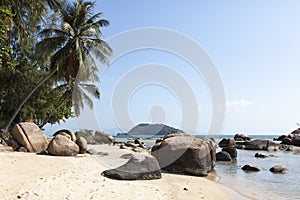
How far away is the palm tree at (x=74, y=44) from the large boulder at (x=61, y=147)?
313 inches

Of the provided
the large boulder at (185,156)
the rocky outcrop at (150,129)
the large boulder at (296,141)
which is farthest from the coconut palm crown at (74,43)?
the large boulder at (296,141)

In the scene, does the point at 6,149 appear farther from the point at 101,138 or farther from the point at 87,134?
the point at 101,138

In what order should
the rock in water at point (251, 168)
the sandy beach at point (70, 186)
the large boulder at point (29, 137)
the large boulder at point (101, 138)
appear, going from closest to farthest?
1. the sandy beach at point (70, 186)
2. the large boulder at point (29, 137)
3. the rock in water at point (251, 168)
4. the large boulder at point (101, 138)

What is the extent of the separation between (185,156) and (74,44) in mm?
13165

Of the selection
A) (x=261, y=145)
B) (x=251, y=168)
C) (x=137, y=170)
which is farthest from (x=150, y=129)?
(x=137, y=170)

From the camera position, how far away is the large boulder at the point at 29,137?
1345 centimetres

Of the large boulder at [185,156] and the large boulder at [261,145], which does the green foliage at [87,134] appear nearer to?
the large boulder at [261,145]

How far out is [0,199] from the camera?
532cm

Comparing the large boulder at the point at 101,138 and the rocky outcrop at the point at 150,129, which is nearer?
the large boulder at the point at 101,138

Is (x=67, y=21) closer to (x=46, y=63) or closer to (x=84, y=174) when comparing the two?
(x=46, y=63)

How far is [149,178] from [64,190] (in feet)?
11.6

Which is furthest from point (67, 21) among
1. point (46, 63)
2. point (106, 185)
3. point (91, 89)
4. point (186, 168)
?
point (106, 185)

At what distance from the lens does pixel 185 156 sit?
39.5 feet

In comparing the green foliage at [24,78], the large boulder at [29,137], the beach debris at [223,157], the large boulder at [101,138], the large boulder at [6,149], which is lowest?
the large boulder at [101,138]
